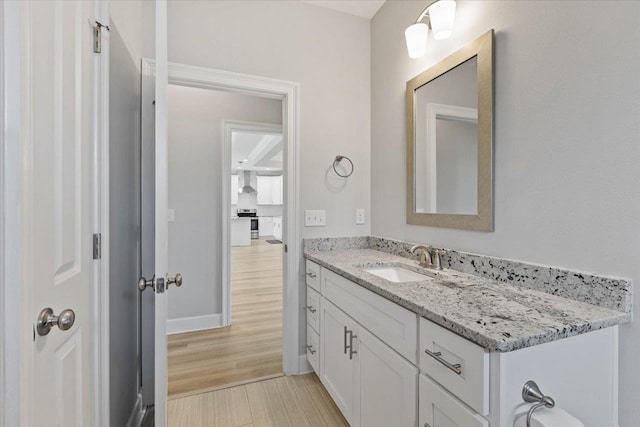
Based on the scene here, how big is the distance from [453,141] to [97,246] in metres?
1.70

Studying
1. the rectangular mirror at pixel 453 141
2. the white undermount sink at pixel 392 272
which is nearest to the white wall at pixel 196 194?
the white undermount sink at pixel 392 272

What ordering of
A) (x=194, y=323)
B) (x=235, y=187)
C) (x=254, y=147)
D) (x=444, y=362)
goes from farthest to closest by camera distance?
(x=235, y=187) → (x=254, y=147) → (x=194, y=323) → (x=444, y=362)

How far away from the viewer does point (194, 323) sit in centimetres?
280

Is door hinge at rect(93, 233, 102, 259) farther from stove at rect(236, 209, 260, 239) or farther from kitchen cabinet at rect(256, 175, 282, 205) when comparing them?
kitchen cabinet at rect(256, 175, 282, 205)

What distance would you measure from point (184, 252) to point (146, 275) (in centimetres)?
111

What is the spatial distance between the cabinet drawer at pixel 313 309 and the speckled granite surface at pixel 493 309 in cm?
54

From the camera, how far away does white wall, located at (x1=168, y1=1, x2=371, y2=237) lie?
74.0 inches

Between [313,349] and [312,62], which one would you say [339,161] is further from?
[313,349]

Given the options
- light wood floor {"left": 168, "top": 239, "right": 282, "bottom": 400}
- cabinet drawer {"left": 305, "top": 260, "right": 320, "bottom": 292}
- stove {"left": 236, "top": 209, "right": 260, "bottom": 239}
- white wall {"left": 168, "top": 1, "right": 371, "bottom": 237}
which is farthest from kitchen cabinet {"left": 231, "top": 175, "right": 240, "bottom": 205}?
cabinet drawer {"left": 305, "top": 260, "right": 320, "bottom": 292}

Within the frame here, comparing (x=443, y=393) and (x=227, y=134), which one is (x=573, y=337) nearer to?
(x=443, y=393)

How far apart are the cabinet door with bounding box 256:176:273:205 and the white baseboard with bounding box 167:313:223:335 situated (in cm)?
911

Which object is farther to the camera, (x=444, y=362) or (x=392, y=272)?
(x=392, y=272)

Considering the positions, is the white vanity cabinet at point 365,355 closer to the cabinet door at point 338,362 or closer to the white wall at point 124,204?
the cabinet door at point 338,362

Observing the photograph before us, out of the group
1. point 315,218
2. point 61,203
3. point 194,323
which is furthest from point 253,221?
→ point 61,203
